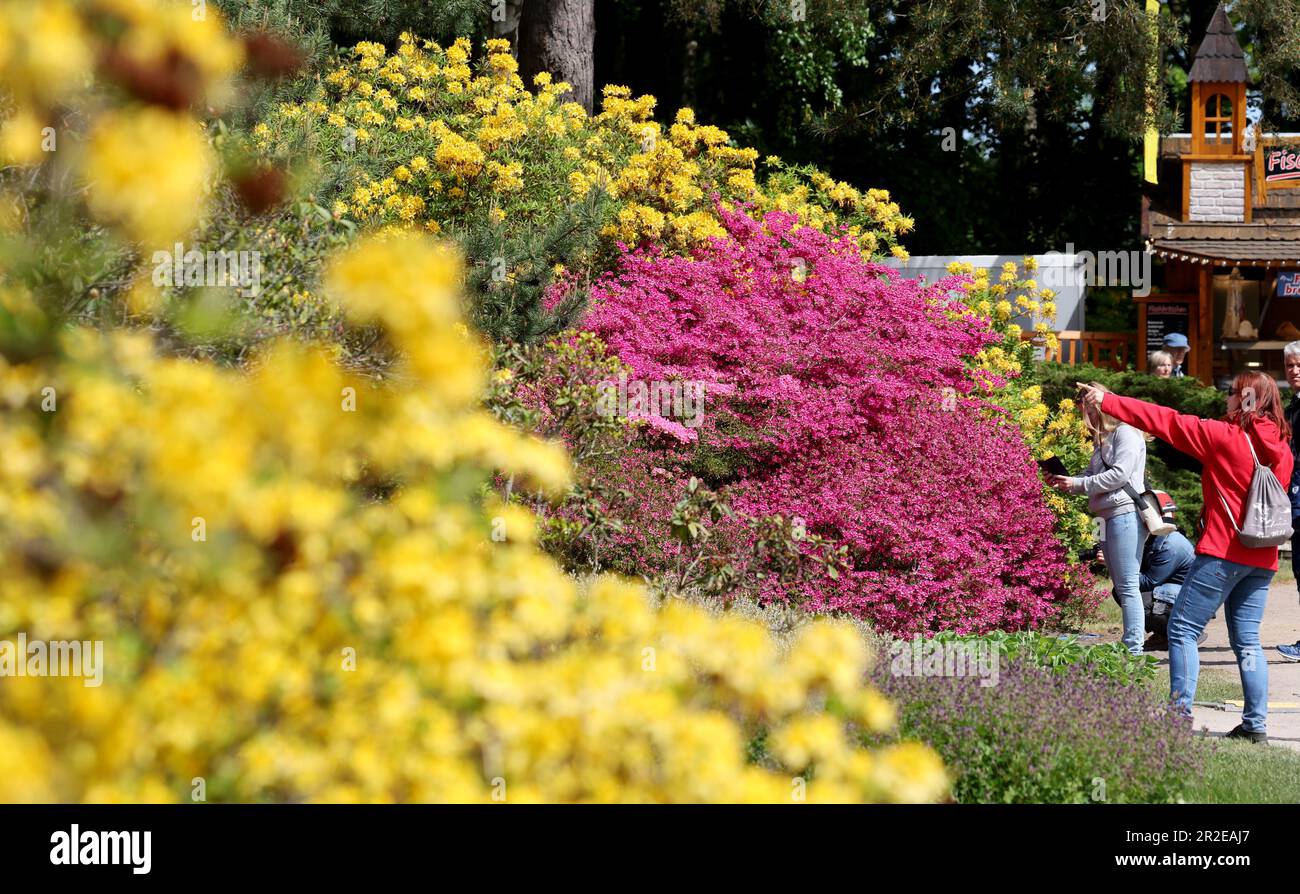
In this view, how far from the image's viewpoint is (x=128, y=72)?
7.52 feet

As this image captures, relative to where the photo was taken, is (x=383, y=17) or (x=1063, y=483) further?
(x=383, y=17)

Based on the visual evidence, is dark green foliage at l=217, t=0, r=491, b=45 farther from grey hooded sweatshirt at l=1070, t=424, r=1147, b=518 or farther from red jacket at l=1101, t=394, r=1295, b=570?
red jacket at l=1101, t=394, r=1295, b=570

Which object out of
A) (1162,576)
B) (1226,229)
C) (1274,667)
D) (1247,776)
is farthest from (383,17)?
(1247,776)

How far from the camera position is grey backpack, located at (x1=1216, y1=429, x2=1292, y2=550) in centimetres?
563

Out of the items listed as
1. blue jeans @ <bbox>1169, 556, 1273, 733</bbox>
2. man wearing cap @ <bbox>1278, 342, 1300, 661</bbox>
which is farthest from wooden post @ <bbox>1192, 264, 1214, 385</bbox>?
blue jeans @ <bbox>1169, 556, 1273, 733</bbox>

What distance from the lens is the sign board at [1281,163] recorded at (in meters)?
16.7

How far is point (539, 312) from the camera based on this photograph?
921 cm

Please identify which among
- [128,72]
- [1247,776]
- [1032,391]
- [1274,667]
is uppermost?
[1032,391]

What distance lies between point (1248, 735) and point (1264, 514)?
0.96 m

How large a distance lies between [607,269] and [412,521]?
8.23 metres

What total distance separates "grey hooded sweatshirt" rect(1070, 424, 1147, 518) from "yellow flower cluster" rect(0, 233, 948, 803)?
4845mm

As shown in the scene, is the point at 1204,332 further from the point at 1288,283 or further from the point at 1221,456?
the point at 1221,456

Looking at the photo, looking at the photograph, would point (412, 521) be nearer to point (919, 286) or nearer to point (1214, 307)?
point (919, 286)
